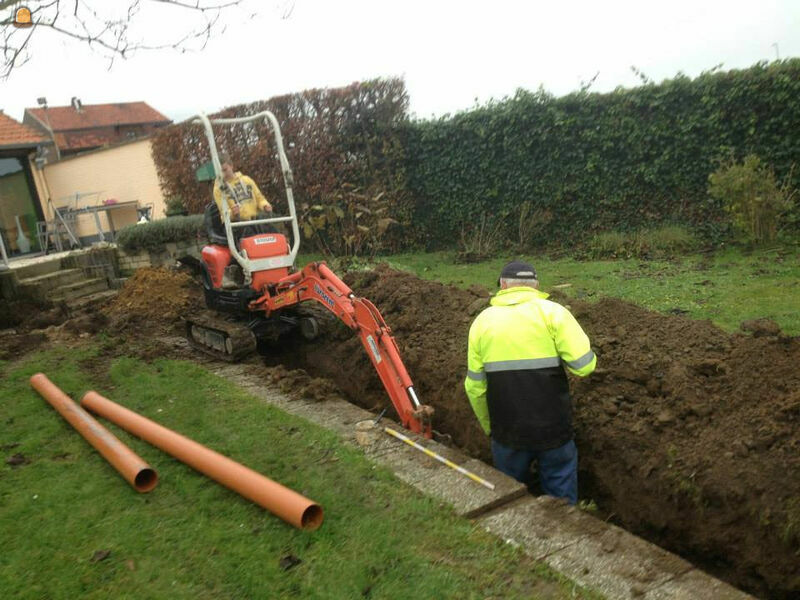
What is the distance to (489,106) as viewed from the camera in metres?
12.1

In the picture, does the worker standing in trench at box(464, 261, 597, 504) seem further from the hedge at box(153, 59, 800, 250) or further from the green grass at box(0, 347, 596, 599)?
the hedge at box(153, 59, 800, 250)

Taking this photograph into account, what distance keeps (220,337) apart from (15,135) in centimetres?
1197

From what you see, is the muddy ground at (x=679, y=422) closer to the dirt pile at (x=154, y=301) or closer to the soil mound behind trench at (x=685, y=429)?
the soil mound behind trench at (x=685, y=429)

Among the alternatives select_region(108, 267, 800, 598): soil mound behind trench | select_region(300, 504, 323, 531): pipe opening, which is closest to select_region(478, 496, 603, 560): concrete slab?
select_region(108, 267, 800, 598): soil mound behind trench

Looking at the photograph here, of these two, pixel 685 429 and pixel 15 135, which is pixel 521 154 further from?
pixel 15 135

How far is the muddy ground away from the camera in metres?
3.30

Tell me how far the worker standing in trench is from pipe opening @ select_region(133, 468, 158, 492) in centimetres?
214

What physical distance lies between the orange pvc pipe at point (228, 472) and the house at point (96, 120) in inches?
1561

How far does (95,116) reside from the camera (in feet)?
140

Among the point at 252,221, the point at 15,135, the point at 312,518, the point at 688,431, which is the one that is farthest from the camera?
the point at 15,135

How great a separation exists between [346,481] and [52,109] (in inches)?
1875

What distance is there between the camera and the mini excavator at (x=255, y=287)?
590 cm

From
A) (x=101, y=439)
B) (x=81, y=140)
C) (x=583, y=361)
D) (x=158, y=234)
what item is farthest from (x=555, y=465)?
(x=81, y=140)

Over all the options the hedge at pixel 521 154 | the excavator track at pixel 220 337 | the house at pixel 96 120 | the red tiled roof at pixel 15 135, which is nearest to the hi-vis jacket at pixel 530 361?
Answer: the excavator track at pixel 220 337
